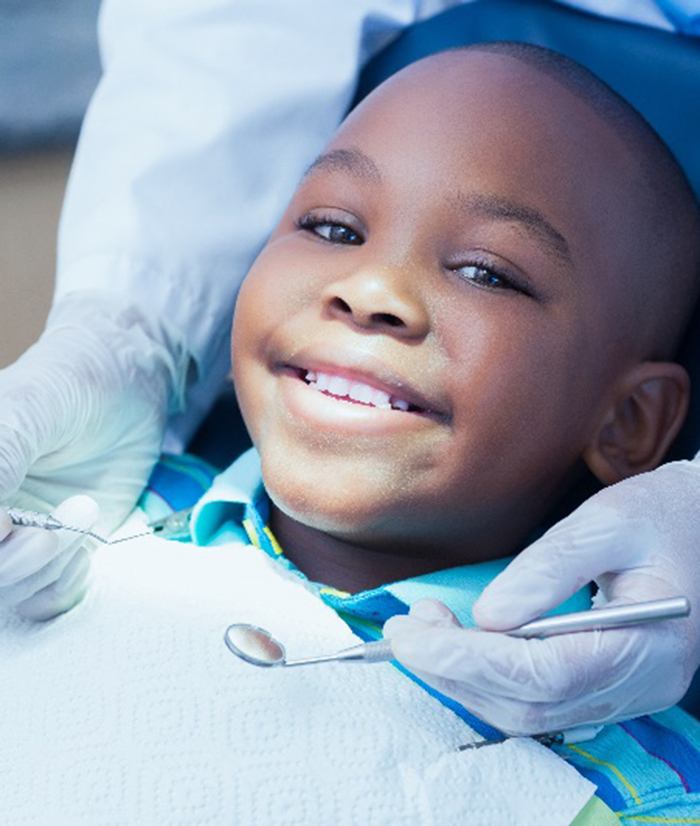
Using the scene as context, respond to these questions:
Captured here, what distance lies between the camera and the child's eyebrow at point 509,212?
1095 millimetres

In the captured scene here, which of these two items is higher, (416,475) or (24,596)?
(416,475)

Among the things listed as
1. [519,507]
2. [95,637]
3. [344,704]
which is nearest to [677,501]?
[519,507]

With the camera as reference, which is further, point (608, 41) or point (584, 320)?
point (608, 41)

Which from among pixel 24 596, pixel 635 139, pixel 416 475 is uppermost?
pixel 635 139

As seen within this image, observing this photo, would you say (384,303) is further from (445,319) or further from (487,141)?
(487,141)

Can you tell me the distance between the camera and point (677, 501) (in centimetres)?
104

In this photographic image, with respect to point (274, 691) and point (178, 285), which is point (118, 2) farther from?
point (274, 691)

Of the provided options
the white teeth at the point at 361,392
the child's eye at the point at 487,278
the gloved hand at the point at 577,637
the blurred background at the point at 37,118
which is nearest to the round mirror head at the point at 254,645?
the gloved hand at the point at 577,637

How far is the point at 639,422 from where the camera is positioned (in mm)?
1209

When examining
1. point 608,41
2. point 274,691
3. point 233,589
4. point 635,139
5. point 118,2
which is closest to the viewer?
point 274,691

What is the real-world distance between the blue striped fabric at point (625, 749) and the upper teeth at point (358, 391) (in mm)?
155

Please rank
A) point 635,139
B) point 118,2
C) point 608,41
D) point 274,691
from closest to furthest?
point 274,691 → point 635,139 → point 608,41 → point 118,2

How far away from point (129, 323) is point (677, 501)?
639 mm

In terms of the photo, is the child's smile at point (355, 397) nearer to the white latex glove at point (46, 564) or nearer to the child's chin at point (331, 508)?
the child's chin at point (331, 508)
